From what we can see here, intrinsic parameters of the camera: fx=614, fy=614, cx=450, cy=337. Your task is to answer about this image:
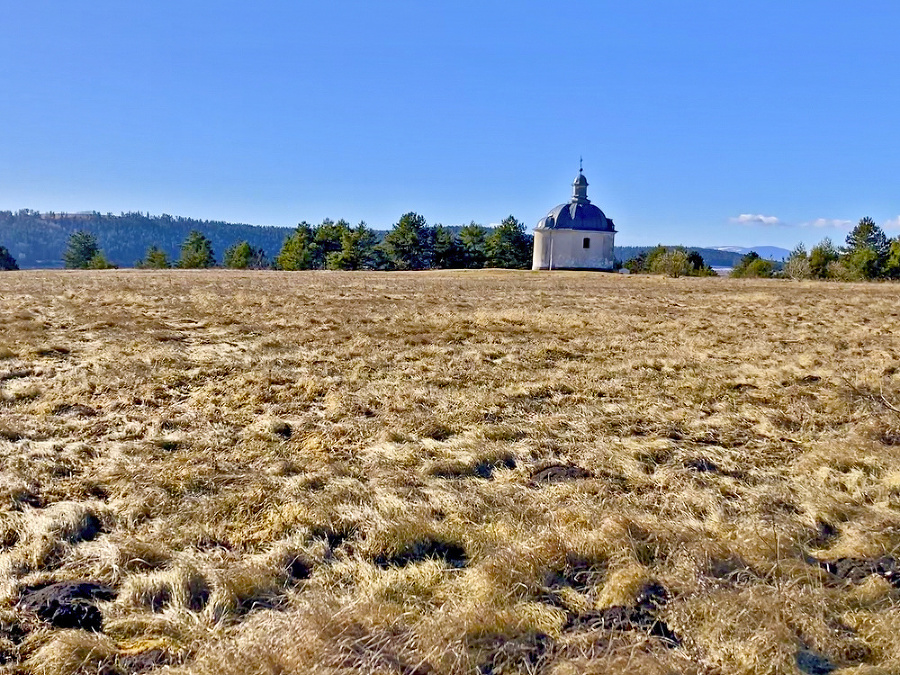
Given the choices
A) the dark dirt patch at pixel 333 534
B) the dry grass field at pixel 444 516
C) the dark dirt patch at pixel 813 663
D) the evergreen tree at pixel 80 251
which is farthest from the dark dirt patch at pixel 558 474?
the evergreen tree at pixel 80 251

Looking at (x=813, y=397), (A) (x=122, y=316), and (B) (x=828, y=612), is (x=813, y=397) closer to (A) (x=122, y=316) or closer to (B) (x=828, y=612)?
(B) (x=828, y=612)

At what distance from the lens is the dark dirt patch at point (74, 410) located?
22.5 feet

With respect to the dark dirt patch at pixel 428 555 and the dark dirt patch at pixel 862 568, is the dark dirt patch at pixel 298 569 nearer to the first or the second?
the dark dirt patch at pixel 428 555

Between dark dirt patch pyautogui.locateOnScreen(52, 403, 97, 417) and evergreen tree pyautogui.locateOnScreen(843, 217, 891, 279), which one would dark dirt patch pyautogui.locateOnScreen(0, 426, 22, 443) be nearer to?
dark dirt patch pyautogui.locateOnScreen(52, 403, 97, 417)

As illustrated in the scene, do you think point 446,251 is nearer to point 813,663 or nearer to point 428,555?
point 428,555

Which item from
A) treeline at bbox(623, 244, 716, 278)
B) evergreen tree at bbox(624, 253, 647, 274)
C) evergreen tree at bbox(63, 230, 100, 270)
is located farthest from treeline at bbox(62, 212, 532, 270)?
treeline at bbox(623, 244, 716, 278)

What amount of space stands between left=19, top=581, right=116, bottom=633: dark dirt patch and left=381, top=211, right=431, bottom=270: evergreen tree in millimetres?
70555

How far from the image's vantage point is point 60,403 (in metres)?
7.19

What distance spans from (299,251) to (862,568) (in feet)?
249

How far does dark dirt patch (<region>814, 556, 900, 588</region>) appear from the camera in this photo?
362cm

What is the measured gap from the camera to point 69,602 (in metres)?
→ 3.31

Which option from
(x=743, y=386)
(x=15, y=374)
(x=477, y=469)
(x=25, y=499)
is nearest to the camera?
(x=25, y=499)

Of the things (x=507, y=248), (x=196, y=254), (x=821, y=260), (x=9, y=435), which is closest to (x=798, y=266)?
(x=821, y=260)

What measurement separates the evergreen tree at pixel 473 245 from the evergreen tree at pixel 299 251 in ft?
61.7
